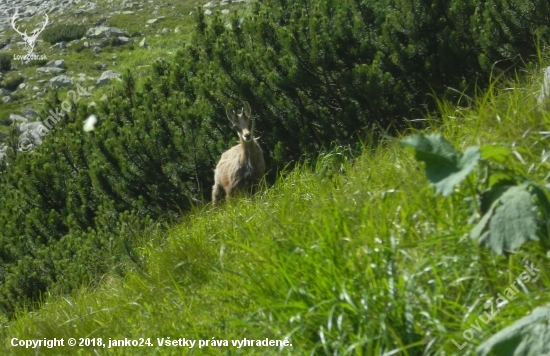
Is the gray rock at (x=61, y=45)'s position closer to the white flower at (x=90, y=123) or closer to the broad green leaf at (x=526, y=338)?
the white flower at (x=90, y=123)

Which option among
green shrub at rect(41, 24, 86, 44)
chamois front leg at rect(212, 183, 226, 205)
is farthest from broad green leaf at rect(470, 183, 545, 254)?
green shrub at rect(41, 24, 86, 44)

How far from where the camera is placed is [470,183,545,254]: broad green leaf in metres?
3.31

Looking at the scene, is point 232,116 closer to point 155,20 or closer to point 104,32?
point 104,32

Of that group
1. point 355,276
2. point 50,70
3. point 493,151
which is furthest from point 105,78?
point 493,151

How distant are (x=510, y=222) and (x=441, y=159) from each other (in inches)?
15.6

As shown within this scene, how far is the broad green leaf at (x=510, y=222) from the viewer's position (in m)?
3.31

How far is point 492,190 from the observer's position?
12.0 ft

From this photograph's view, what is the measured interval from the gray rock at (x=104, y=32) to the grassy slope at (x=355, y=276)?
36857mm

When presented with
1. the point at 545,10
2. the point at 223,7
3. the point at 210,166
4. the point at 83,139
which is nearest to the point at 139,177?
the point at 210,166

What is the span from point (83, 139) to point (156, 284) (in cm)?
1069

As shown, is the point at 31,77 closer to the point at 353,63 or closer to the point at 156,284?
the point at 353,63

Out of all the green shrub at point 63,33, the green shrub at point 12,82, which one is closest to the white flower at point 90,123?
the green shrub at point 12,82

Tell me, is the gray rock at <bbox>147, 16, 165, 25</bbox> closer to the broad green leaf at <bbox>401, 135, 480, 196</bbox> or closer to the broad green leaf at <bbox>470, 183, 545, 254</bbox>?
the broad green leaf at <bbox>401, 135, 480, 196</bbox>

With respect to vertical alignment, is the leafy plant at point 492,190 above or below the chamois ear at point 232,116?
above
